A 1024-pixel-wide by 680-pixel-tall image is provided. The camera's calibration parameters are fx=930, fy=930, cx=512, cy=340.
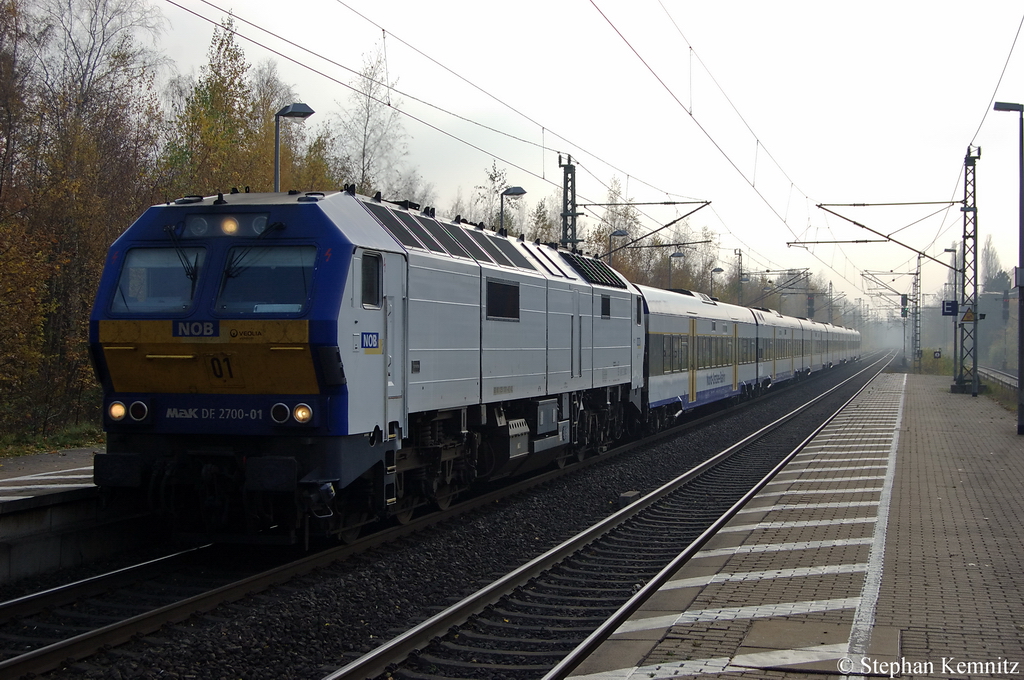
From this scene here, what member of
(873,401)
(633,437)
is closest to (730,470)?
(633,437)

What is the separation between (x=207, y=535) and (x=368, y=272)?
295cm

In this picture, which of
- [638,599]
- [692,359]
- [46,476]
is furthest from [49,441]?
[692,359]

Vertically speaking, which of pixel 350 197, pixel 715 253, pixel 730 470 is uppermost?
pixel 715 253

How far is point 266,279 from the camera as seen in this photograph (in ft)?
29.2

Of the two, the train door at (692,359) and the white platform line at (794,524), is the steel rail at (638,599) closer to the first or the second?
the white platform line at (794,524)

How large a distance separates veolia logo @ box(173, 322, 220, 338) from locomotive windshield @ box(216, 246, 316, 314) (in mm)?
184

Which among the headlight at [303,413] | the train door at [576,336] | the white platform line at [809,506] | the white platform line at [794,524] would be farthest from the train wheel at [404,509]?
the train door at [576,336]

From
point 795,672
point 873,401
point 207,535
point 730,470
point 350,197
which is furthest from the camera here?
point 873,401

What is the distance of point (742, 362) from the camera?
3216cm

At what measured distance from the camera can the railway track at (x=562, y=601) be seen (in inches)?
254

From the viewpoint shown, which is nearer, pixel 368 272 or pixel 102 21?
pixel 368 272

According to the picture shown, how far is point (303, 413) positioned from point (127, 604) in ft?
7.06

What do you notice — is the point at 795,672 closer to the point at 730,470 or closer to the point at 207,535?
the point at 207,535

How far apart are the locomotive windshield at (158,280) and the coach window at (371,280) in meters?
1.59
